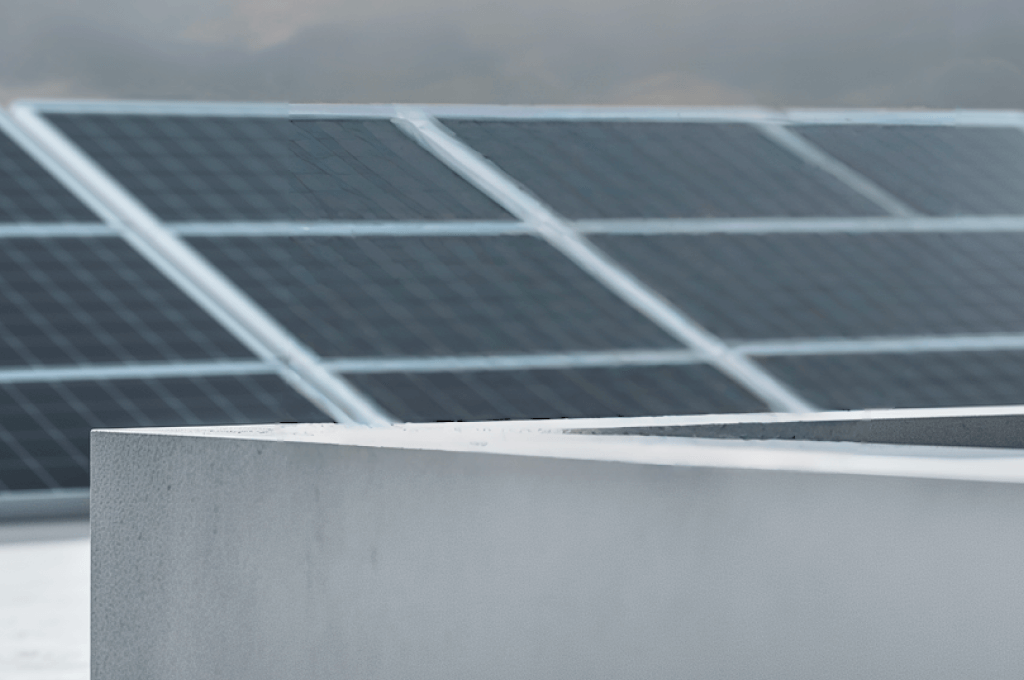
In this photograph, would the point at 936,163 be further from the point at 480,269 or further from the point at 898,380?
the point at 480,269

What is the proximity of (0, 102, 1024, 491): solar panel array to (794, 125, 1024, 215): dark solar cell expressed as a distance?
2.4 inches

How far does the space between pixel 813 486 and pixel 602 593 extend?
2.50 ft

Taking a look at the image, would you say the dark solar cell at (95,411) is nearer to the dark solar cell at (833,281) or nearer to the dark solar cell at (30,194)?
the dark solar cell at (30,194)

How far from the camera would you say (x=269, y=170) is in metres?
18.9

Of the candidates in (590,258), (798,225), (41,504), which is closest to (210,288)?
(41,504)

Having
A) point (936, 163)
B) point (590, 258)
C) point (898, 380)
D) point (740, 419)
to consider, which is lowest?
point (740, 419)

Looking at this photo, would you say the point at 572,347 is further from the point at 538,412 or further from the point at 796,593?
the point at 796,593

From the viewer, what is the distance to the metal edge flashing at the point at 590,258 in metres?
18.2

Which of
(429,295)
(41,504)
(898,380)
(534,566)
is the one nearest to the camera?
(534,566)

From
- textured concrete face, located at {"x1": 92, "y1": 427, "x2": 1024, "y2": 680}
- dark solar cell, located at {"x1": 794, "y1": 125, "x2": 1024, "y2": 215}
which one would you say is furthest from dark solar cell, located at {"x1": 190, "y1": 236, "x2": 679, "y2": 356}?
textured concrete face, located at {"x1": 92, "y1": 427, "x2": 1024, "y2": 680}

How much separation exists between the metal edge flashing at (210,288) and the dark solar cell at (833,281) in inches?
193

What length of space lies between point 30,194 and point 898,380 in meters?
11.5

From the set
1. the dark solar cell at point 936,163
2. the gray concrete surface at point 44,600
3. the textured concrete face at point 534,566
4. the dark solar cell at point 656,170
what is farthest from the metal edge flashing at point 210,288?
the textured concrete face at point 534,566

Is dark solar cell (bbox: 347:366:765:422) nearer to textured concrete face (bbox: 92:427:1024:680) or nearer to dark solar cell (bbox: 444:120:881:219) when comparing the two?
dark solar cell (bbox: 444:120:881:219)
